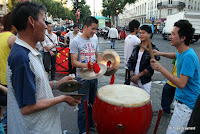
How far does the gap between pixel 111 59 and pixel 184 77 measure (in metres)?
1.25

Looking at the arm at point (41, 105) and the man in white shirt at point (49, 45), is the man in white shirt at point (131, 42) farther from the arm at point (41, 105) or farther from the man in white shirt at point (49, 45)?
the arm at point (41, 105)

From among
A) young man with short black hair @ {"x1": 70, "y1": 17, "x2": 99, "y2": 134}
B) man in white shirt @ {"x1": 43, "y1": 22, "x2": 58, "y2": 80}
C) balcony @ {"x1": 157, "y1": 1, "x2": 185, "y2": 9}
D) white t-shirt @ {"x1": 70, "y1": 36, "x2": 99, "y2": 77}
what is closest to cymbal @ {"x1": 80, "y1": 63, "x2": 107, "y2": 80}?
young man with short black hair @ {"x1": 70, "y1": 17, "x2": 99, "y2": 134}

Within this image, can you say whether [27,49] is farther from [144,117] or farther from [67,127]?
[67,127]

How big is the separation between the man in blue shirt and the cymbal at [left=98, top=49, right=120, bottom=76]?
905mm

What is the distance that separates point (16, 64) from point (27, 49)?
157mm

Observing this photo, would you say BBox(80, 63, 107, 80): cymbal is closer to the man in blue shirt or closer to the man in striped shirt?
the man in blue shirt

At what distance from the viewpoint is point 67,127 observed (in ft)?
10.8

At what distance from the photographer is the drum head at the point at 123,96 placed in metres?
1.93

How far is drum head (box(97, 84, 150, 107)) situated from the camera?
193cm

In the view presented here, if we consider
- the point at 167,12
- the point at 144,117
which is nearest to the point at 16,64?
the point at 144,117

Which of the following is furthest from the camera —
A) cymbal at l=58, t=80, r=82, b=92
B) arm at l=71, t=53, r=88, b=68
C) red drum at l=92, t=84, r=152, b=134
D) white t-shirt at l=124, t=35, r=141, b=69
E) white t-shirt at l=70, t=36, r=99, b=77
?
white t-shirt at l=124, t=35, r=141, b=69

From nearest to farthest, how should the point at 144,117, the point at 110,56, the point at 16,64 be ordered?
the point at 16,64 → the point at 144,117 → the point at 110,56

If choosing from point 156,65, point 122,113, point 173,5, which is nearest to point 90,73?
point 122,113

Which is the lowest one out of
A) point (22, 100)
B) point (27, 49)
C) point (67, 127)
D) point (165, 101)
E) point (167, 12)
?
point (67, 127)
